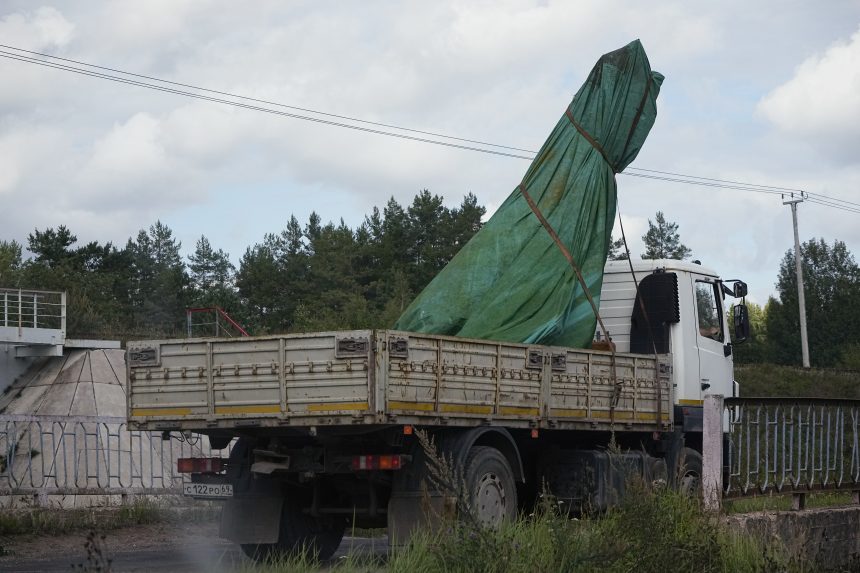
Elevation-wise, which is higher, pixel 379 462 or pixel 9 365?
pixel 9 365

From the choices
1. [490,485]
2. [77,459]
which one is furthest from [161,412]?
[77,459]

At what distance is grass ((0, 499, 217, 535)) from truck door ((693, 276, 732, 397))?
7465 millimetres

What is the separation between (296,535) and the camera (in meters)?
10.8

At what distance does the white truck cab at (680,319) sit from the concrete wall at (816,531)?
243 centimetres

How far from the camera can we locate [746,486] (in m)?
10.6

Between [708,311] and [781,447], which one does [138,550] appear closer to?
[781,447]

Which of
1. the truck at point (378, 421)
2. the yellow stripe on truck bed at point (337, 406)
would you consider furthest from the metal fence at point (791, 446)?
the yellow stripe on truck bed at point (337, 406)

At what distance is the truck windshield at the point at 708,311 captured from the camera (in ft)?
46.3

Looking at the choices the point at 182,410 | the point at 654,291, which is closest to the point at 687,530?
the point at 182,410

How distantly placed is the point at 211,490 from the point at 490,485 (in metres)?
2.65

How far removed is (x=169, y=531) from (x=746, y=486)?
26.0 ft

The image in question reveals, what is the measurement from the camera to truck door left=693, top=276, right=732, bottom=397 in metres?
14.0

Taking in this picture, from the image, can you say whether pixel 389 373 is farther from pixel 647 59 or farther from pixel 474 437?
pixel 647 59

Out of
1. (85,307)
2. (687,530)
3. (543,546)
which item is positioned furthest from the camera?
(85,307)
